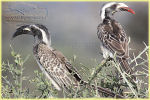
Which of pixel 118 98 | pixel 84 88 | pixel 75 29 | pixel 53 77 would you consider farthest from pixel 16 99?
pixel 75 29

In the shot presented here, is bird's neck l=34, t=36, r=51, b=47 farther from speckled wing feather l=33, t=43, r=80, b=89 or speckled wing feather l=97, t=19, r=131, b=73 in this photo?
speckled wing feather l=97, t=19, r=131, b=73

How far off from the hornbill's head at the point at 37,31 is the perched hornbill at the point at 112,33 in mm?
852

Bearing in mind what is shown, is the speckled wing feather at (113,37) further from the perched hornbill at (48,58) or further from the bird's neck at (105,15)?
the perched hornbill at (48,58)

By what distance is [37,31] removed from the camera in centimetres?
477

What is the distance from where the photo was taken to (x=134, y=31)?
57.8 ft

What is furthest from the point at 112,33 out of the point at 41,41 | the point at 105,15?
the point at 41,41

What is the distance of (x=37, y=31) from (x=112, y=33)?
116 cm

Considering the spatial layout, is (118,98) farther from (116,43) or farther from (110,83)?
(116,43)

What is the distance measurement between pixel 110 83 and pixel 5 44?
12.0 m

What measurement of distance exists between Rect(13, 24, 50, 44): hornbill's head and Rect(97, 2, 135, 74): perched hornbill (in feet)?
2.80

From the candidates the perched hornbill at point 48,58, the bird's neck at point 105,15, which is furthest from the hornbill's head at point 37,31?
the bird's neck at point 105,15

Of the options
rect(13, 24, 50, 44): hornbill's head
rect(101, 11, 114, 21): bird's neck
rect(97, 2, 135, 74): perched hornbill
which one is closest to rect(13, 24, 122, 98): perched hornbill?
rect(13, 24, 50, 44): hornbill's head

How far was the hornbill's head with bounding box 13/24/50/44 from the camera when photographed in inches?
181

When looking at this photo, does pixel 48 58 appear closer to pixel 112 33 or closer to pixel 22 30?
pixel 22 30
